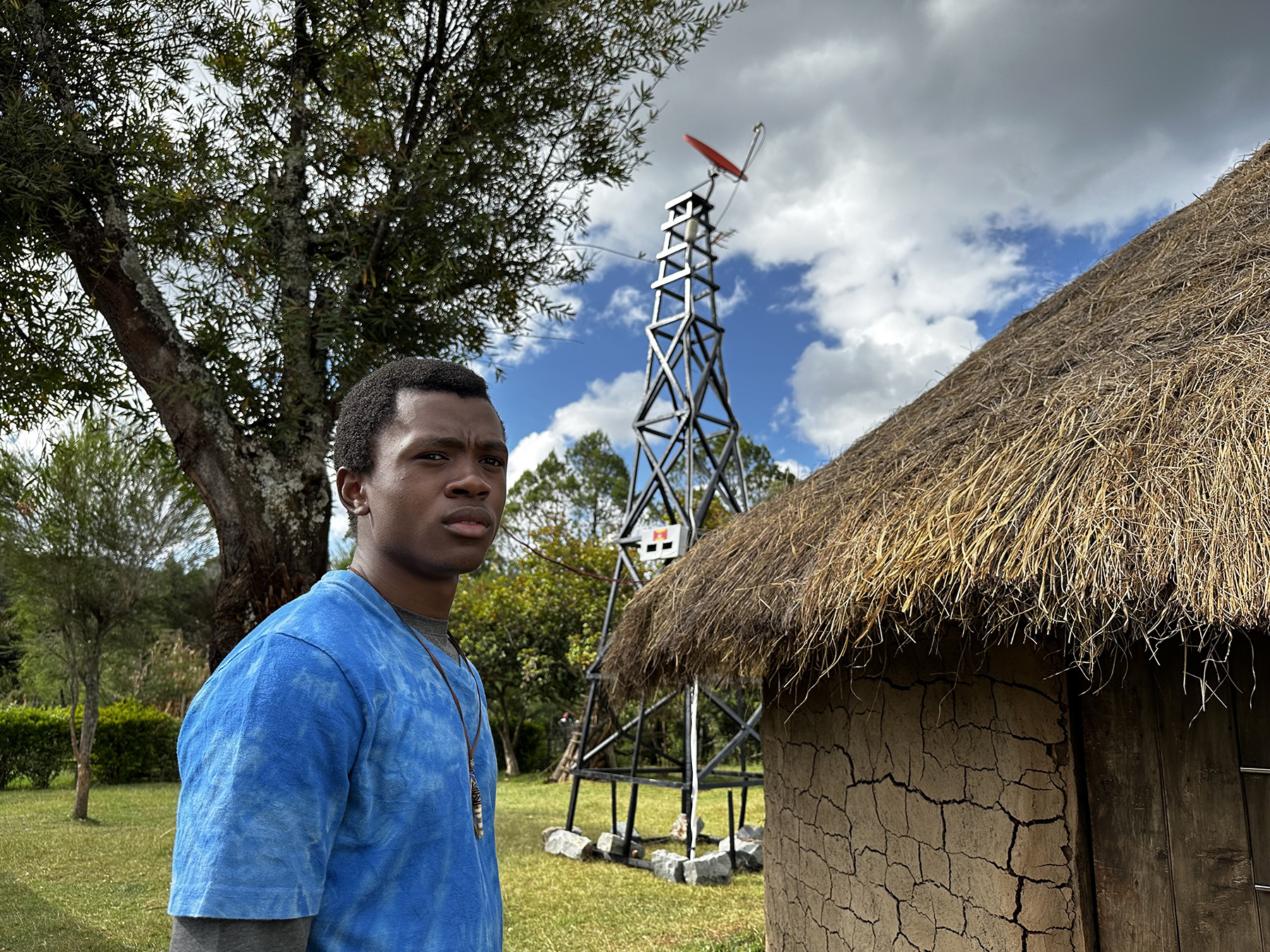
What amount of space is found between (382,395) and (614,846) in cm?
865

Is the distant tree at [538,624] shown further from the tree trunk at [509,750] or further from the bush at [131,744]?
the bush at [131,744]

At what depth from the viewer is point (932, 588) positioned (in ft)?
9.68

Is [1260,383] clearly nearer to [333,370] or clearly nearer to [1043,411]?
[1043,411]

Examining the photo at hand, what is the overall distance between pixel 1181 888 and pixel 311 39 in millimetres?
5685

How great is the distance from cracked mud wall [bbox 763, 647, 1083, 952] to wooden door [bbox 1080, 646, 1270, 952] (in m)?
0.14

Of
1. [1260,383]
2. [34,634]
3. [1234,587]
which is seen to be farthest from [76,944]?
[34,634]

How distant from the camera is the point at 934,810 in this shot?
11.4 feet

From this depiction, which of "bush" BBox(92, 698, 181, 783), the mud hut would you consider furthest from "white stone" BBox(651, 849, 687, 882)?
"bush" BBox(92, 698, 181, 783)

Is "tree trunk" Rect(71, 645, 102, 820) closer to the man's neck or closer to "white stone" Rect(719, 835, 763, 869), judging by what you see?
"white stone" Rect(719, 835, 763, 869)

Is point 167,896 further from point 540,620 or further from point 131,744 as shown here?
point 540,620

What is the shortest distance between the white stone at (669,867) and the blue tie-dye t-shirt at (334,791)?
7505 mm

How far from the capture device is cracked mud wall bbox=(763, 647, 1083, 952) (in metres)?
3.17

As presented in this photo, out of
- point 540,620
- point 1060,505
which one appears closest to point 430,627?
point 1060,505

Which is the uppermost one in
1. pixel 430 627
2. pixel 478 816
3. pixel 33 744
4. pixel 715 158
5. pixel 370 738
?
pixel 715 158
